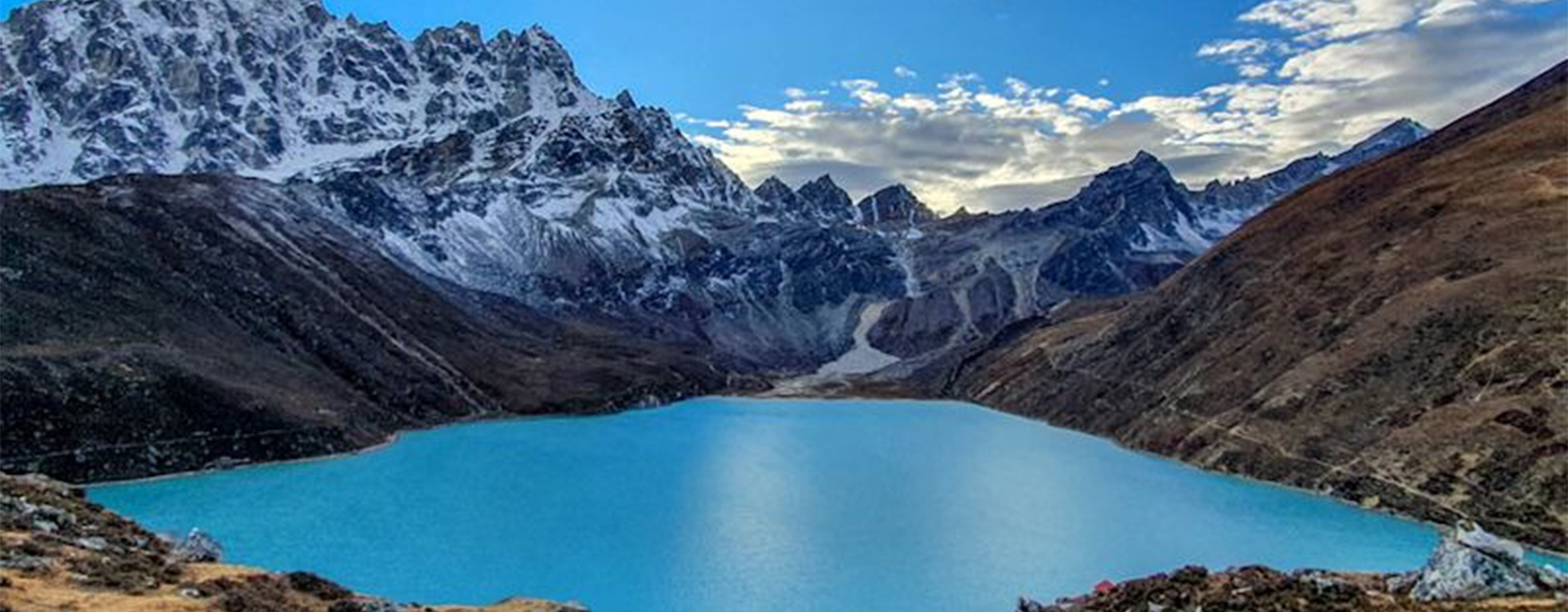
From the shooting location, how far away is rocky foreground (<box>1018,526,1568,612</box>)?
36531 mm

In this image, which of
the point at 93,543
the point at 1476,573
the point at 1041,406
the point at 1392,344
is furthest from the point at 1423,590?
the point at 1041,406

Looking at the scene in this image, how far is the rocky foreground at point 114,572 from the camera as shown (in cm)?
3544

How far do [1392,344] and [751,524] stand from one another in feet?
237

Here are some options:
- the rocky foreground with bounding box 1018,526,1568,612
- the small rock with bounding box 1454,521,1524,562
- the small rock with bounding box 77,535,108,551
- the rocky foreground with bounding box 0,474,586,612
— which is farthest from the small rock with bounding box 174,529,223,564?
the small rock with bounding box 1454,521,1524,562

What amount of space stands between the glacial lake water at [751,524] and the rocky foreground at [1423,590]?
23.7 m

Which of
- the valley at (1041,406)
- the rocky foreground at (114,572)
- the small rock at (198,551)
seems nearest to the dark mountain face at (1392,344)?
the valley at (1041,406)

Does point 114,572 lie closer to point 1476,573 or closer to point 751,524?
point 1476,573

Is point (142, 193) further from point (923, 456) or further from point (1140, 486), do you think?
point (1140, 486)

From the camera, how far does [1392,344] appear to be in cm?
11488

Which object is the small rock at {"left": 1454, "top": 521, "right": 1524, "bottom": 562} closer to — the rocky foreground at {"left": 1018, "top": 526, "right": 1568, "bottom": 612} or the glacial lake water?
the rocky foreground at {"left": 1018, "top": 526, "right": 1568, "bottom": 612}

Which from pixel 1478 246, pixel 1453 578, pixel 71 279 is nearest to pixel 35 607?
pixel 1453 578

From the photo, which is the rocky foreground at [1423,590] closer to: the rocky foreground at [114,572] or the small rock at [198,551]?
the rocky foreground at [114,572]

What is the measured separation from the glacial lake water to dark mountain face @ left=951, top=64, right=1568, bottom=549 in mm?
6386

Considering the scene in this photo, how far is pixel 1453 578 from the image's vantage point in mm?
37594
